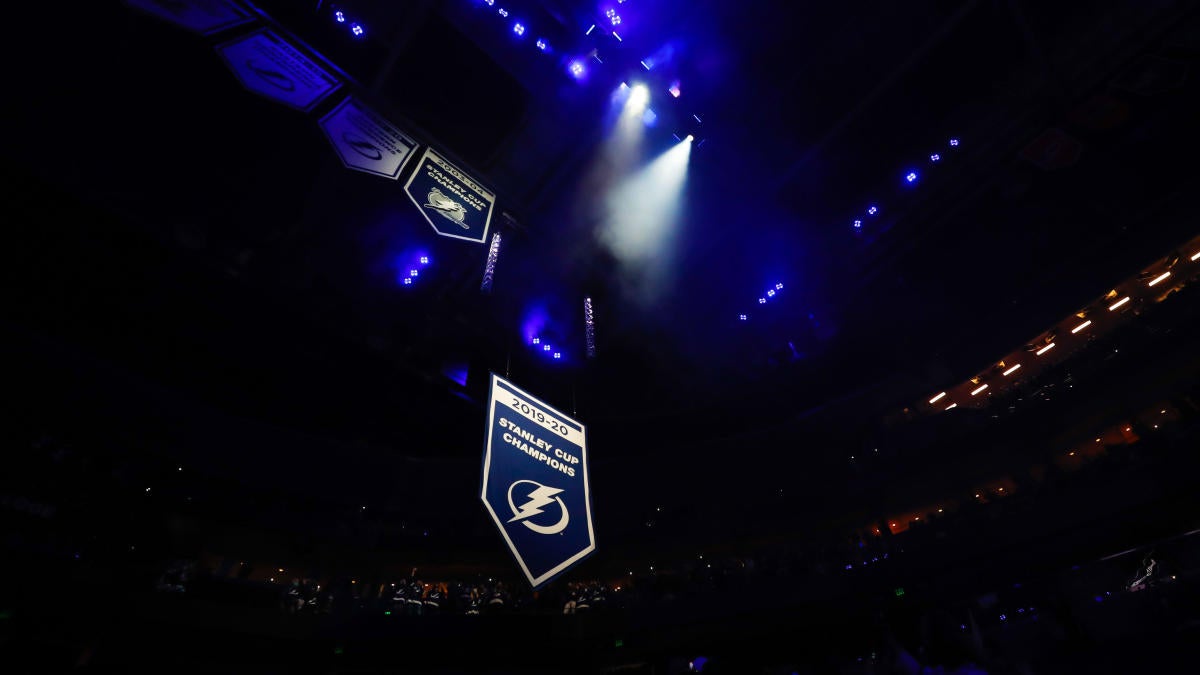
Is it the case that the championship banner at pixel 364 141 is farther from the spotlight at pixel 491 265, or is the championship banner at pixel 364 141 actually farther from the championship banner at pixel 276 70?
the spotlight at pixel 491 265

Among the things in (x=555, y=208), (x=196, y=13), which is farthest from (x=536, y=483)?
(x=555, y=208)

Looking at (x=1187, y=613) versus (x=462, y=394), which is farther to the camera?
(x=462, y=394)

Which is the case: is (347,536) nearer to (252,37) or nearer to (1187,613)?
(252,37)

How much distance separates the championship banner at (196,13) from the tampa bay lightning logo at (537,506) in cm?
483

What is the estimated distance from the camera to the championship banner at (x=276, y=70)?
186 inches

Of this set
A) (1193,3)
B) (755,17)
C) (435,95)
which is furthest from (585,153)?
(1193,3)

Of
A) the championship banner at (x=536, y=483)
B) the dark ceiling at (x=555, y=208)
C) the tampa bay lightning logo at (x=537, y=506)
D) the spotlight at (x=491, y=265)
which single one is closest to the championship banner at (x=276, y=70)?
the dark ceiling at (x=555, y=208)

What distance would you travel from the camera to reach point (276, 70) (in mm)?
5043

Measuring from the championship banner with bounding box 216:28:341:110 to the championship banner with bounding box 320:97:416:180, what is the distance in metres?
0.25

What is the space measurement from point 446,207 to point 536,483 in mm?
3469

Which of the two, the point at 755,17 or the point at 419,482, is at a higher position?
the point at 755,17

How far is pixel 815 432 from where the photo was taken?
38.7 ft

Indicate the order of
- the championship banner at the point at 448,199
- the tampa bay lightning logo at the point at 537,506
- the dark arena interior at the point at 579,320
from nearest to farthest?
the tampa bay lightning logo at the point at 537,506 → the championship banner at the point at 448,199 → the dark arena interior at the point at 579,320

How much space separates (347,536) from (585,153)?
9.27 m
